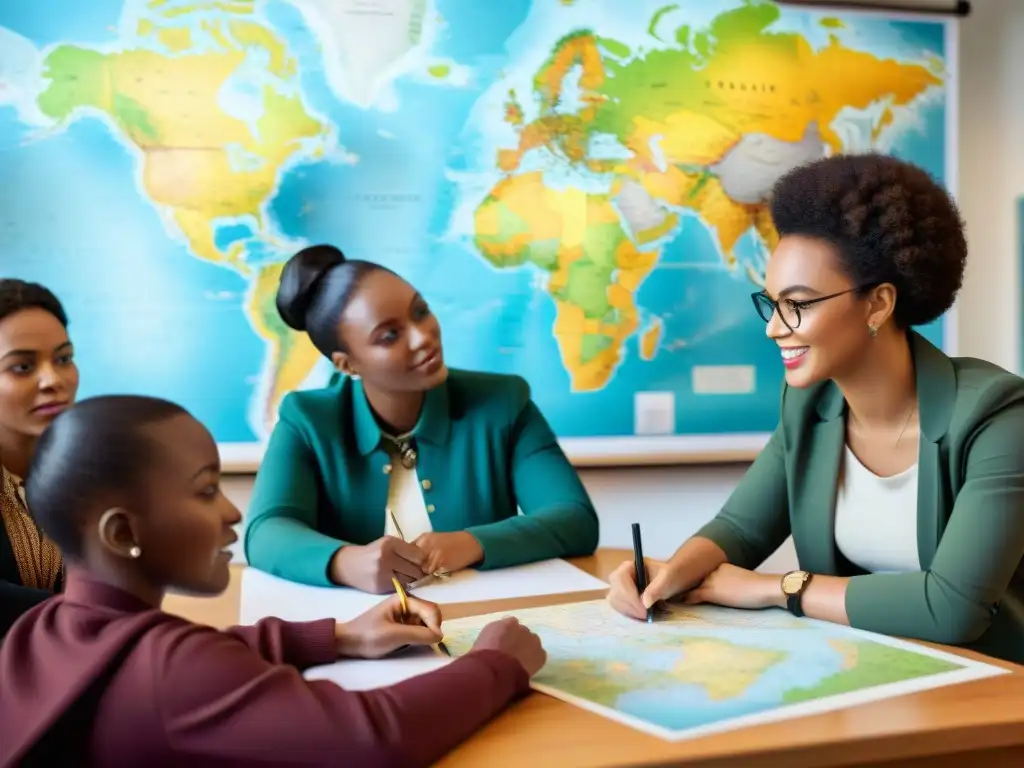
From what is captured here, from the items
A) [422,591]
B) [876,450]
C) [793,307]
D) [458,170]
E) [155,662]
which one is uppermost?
[458,170]

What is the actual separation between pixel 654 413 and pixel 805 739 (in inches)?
79.2

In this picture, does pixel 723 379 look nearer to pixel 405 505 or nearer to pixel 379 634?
pixel 405 505

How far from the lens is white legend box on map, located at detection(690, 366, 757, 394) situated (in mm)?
2854

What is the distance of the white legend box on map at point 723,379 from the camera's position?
9.36 ft

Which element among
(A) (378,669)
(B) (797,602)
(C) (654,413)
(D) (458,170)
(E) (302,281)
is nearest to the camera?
(A) (378,669)

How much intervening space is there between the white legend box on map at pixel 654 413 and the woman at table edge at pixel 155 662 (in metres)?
1.94

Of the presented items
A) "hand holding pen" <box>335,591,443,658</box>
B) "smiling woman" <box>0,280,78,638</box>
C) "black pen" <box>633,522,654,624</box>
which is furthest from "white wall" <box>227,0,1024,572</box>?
"smiling woman" <box>0,280,78,638</box>

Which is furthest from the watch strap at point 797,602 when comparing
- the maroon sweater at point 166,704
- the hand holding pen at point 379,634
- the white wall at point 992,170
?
the white wall at point 992,170

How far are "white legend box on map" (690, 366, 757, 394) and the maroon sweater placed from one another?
2.13m

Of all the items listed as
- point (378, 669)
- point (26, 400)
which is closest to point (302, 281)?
point (26, 400)

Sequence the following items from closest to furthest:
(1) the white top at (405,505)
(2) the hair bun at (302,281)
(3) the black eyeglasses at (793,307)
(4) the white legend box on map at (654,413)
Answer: (3) the black eyeglasses at (793,307), (1) the white top at (405,505), (2) the hair bun at (302,281), (4) the white legend box on map at (654,413)

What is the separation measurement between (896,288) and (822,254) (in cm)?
12

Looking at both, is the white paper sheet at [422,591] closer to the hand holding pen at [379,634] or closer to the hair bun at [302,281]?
the hand holding pen at [379,634]

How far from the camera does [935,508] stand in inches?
52.8
